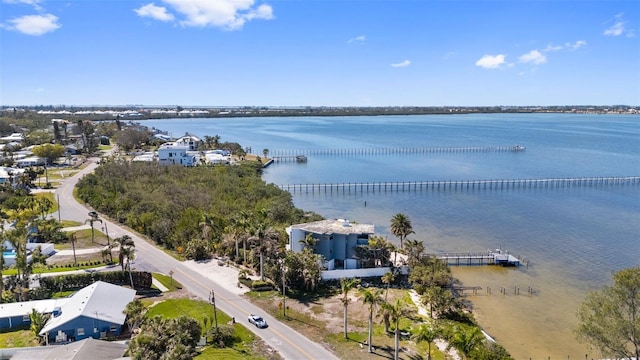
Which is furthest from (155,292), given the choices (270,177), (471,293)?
(270,177)

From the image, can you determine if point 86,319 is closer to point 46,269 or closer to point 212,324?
point 212,324

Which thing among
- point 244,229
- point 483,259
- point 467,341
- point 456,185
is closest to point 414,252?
point 483,259

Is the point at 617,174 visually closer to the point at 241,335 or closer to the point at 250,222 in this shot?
the point at 250,222

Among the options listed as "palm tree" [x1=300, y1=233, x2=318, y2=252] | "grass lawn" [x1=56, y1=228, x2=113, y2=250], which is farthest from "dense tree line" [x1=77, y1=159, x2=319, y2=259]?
"grass lawn" [x1=56, y1=228, x2=113, y2=250]

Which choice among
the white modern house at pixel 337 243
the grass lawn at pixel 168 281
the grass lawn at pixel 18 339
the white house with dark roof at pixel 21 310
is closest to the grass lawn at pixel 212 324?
the grass lawn at pixel 168 281

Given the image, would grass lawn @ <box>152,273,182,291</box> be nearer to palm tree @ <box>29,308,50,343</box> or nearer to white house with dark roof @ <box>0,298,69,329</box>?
white house with dark roof @ <box>0,298,69,329</box>

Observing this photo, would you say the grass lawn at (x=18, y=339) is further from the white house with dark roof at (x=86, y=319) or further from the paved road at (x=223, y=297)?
the paved road at (x=223, y=297)
